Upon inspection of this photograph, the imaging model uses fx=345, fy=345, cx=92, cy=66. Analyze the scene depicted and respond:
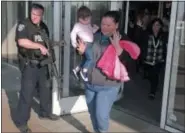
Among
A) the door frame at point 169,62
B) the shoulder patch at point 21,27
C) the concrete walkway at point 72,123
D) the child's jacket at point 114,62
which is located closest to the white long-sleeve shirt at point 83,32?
the child's jacket at point 114,62

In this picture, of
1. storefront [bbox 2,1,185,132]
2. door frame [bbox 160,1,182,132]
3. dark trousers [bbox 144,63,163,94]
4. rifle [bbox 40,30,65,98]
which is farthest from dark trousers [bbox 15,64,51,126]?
dark trousers [bbox 144,63,163,94]

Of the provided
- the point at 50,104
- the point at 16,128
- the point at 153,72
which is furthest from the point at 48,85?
the point at 153,72

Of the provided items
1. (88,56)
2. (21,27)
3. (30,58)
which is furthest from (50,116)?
(88,56)

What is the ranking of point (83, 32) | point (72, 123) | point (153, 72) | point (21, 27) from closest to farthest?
point (83, 32), point (21, 27), point (72, 123), point (153, 72)

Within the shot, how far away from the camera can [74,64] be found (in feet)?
17.4

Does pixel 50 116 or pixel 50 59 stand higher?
pixel 50 59

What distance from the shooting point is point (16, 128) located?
461 centimetres

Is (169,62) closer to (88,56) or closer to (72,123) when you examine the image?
(88,56)

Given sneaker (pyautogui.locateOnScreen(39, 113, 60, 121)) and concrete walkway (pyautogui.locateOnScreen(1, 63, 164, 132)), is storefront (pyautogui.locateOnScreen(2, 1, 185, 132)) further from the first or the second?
concrete walkway (pyautogui.locateOnScreen(1, 63, 164, 132))

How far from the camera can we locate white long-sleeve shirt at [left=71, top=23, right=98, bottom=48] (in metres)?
3.90

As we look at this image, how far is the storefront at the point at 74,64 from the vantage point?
4.58 metres

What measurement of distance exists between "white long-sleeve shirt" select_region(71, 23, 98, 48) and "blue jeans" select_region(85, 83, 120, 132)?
0.53 metres

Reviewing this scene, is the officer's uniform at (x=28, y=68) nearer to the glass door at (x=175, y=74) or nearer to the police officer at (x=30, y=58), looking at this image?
the police officer at (x=30, y=58)

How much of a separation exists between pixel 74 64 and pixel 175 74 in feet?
5.04
